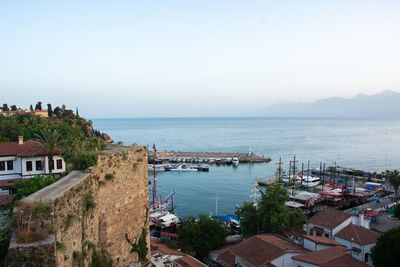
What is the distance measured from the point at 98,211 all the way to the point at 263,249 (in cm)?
1153

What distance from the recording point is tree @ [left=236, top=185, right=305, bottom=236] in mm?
23516

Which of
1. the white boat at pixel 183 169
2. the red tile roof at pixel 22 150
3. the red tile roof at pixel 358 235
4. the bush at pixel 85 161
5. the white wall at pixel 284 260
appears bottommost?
the white boat at pixel 183 169

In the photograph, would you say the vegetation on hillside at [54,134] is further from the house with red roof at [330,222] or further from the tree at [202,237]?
the house with red roof at [330,222]

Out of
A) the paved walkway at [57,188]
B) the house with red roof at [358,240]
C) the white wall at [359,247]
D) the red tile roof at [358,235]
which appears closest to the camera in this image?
the paved walkway at [57,188]

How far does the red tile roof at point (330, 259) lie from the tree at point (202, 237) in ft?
30.2

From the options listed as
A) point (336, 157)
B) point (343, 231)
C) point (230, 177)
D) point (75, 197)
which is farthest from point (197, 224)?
point (336, 157)

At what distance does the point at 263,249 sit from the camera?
17875 millimetres

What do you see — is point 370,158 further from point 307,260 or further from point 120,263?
point 120,263

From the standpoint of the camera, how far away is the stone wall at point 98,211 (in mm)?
6896

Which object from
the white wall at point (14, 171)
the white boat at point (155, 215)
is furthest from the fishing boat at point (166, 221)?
the white wall at point (14, 171)

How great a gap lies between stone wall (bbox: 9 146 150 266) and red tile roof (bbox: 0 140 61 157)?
7965mm

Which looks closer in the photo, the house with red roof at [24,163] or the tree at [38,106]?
the house with red roof at [24,163]

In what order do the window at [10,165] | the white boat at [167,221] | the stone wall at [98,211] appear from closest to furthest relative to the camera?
the stone wall at [98,211]
the window at [10,165]
the white boat at [167,221]

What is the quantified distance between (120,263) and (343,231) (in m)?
16.1
